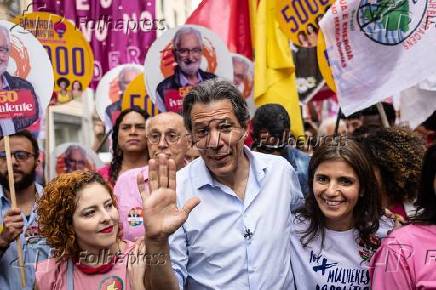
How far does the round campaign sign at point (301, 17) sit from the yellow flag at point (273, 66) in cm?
36

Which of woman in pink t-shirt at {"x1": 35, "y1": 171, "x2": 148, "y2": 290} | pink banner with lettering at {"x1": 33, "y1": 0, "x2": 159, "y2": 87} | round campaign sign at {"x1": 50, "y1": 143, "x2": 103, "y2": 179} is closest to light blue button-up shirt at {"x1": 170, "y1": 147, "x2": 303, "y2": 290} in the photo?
woman in pink t-shirt at {"x1": 35, "y1": 171, "x2": 148, "y2": 290}

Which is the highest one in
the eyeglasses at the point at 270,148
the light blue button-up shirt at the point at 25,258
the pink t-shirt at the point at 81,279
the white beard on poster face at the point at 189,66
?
the white beard on poster face at the point at 189,66

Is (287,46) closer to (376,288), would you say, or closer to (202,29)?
(202,29)

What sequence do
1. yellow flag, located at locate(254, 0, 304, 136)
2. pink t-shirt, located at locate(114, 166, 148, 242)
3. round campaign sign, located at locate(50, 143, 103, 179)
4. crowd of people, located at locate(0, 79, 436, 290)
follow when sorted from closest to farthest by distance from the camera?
crowd of people, located at locate(0, 79, 436, 290)
pink t-shirt, located at locate(114, 166, 148, 242)
round campaign sign, located at locate(50, 143, 103, 179)
yellow flag, located at locate(254, 0, 304, 136)

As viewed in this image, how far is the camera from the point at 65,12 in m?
5.84

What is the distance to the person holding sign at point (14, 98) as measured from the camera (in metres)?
3.23

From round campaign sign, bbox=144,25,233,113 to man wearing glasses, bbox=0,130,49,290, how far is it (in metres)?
A: 1.23

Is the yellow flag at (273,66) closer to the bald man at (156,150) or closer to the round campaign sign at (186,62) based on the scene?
the round campaign sign at (186,62)

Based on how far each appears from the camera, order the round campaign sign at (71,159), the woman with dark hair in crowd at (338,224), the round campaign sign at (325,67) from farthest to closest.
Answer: the round campaign sign at (71,159) < the round campaign sign at (325,67) < the woman with dark hair in crowd at (338,224)

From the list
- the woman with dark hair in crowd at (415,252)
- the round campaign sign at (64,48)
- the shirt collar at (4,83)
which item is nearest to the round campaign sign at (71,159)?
the round campaign sign at (64,48)

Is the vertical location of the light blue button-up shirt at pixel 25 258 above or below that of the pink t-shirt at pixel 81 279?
below

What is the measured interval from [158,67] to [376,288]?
274 centimetres

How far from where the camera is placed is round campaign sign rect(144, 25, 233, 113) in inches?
173

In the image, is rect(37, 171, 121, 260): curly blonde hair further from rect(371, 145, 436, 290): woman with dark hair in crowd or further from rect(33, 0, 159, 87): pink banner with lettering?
rect(33, 0, 159, 87): pink banner with lettering
